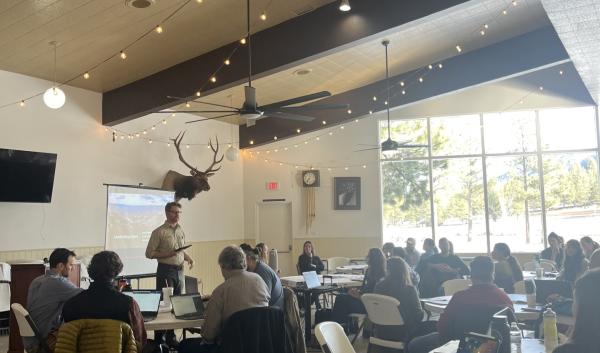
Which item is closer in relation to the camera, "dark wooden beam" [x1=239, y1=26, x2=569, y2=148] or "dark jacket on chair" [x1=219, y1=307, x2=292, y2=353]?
"dark jacket on chair" [x1=219, y1=307, x2=292, y2=353]

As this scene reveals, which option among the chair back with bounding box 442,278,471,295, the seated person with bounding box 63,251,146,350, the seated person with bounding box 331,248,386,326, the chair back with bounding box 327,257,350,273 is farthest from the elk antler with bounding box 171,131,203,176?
the seated person with bounding box 63,251,146,350

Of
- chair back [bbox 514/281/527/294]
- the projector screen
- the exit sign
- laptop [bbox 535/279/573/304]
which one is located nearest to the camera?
laptop [bbox 535/279/573/304]

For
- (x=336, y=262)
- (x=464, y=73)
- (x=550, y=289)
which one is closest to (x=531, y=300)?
(x=550, y=289)

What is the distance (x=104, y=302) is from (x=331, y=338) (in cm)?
135

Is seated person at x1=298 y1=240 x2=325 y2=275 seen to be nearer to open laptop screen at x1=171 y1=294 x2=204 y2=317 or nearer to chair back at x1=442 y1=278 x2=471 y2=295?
chair back at x1=442 y1=278 x2=471 y2=295

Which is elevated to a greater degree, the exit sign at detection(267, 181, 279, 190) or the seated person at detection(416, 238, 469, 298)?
the exit sign at detection(267, 181, 279, 190)

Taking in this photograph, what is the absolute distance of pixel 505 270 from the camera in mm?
5969

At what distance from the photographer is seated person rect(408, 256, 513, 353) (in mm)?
3553

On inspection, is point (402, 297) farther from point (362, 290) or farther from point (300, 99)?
point (300, 99)

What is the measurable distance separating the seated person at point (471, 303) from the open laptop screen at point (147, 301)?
6.92 ft

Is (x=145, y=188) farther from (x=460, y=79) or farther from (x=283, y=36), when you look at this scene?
(x=460, y=79)

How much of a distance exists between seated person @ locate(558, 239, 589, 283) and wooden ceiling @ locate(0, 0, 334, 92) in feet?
14.0

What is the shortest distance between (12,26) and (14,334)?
134 inches

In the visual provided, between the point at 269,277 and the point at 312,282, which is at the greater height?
the point at 269,277
